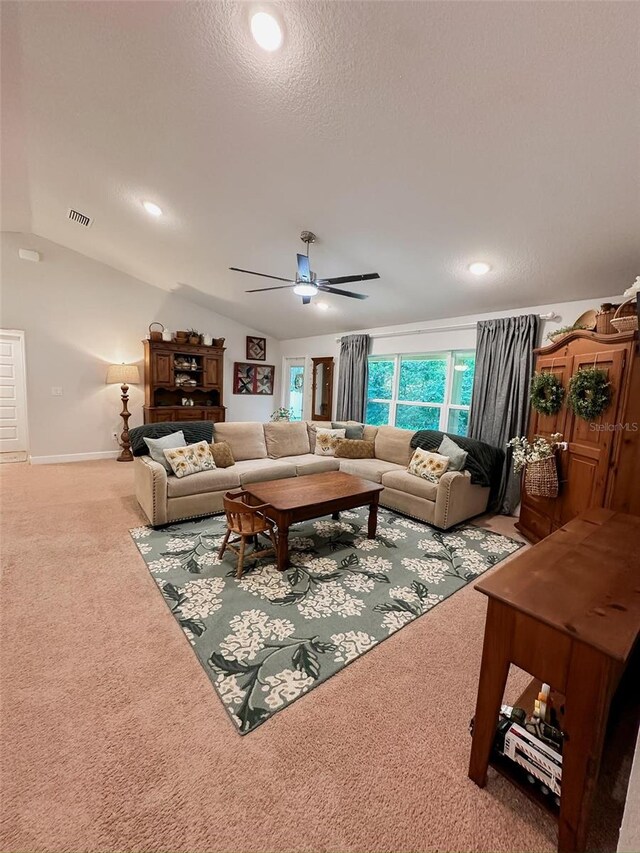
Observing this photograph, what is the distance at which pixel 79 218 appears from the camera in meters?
4.41

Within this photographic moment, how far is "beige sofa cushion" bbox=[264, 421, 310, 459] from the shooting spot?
15.6 ft

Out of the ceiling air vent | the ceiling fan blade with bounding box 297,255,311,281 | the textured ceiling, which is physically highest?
the ceiling air vent

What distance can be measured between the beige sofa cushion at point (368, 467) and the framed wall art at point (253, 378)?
356cm

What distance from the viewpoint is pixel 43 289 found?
529 cm

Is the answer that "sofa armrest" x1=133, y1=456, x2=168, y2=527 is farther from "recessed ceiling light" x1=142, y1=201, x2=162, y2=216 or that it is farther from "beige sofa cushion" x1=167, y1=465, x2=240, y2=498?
"recessed ceiling light" x1=142, y1=201, x2=162, y2=216

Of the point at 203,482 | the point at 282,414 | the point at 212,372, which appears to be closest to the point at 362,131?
the point at 203,482

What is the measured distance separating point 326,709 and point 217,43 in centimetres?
346

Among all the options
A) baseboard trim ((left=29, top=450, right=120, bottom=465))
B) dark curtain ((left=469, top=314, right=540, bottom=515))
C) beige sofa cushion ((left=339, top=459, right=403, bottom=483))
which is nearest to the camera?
dark curtain ((left=469, top=314, right=540, bottom=515))

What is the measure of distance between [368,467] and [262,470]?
4.34 feet

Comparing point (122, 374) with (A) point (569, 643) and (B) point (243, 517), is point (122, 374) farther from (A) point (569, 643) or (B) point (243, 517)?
(A) point (569, 643)

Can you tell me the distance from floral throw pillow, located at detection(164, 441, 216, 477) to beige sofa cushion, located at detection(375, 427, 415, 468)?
2281 mm

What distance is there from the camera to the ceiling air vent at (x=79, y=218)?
4.29 metres

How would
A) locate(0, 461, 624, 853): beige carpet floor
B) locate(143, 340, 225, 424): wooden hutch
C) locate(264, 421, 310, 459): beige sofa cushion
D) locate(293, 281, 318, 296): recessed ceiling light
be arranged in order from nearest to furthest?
locate(0, 461, 624, 853): beige carpet floor, locate(293, 281, 318, 296): recessed ceiling light, locate(264, 421, 310, 459): beige sofa cushion, locate(143, 340, 225, 424): wooden hutch

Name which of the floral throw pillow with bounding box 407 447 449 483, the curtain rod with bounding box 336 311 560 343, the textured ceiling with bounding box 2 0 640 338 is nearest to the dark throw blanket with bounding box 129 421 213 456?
the textured ceiling with bounding box 2 0 640 338
